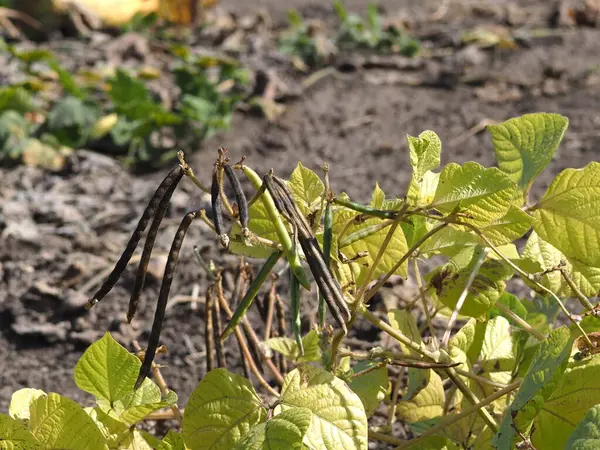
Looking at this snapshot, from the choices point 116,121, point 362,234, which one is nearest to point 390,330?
point 362,234

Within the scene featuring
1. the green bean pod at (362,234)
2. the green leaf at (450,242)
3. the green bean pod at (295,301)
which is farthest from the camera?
the green leaf at (450,242)

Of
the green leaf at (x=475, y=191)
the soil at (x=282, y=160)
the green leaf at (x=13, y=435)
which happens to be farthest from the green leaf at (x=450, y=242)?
the soil at (x=282, y=160)

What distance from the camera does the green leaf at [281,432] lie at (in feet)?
3.16

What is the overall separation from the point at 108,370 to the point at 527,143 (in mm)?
652

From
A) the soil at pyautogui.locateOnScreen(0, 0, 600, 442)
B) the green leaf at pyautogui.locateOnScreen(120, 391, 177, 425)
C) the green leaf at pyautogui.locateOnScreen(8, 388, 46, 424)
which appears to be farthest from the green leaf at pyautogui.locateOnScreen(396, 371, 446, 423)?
the soil at pyautogui.locateOnScreen(0, 0, 600, 442)

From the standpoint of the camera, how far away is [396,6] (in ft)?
21.1

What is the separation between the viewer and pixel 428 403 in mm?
1345

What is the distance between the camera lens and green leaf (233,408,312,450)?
3.16 ft

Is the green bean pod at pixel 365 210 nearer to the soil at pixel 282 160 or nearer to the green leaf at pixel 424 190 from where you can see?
the green leaf at pixel 424 190

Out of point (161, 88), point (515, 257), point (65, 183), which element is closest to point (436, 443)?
point (515, 257)

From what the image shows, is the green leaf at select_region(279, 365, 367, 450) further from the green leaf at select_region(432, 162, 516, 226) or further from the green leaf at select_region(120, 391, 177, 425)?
the green leaf at select_region(432, 162, 516, 226)

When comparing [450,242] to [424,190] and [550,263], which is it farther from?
[550,263]

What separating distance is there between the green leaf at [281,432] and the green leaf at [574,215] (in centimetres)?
43

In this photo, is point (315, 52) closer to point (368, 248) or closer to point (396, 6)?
point (396, 6)
